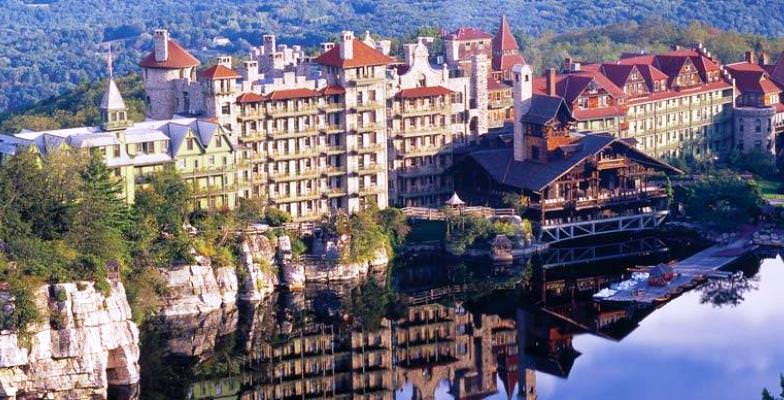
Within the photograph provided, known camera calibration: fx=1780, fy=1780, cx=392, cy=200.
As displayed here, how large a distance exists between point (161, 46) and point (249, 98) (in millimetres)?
5536

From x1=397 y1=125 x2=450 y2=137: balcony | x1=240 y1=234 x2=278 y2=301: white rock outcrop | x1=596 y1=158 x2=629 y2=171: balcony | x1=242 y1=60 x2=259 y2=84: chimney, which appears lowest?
x1=240 y1=234 x2=278 y2=301: white rock outcrop

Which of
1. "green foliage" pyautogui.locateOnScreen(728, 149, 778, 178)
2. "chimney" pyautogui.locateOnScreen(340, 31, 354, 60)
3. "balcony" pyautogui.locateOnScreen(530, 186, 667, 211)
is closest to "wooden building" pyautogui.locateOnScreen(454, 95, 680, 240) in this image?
"balcony" pyautogui.locateOnScreen(530, 186, 667, 211)

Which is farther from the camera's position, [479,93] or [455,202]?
[479,93]

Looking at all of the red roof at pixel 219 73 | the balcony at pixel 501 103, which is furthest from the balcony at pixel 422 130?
the red roof at pixel 219 73

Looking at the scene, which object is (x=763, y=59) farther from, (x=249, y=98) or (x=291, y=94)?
(x=249, y=98)

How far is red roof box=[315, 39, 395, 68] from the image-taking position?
3469 inches

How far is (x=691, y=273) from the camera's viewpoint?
82.4 m

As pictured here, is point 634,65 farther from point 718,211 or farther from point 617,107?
point 718,211

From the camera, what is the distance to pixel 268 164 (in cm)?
8712

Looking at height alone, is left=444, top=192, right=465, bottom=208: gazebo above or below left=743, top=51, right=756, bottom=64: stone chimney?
below

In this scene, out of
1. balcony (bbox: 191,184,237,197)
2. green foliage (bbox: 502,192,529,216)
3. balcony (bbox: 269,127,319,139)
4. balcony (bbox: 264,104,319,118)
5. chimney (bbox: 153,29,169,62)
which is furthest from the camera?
green foliage (bbox: 502,192,529,216)

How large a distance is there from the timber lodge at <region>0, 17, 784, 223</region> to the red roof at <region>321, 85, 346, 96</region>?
0.08 meters

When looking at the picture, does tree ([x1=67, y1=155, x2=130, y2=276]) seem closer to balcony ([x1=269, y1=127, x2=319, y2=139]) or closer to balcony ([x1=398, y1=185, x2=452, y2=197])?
balcony ([x1=269, y1=127, x2=319, y2=139])

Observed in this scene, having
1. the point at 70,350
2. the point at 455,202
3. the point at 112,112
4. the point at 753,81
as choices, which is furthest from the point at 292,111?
the point at 753,81
